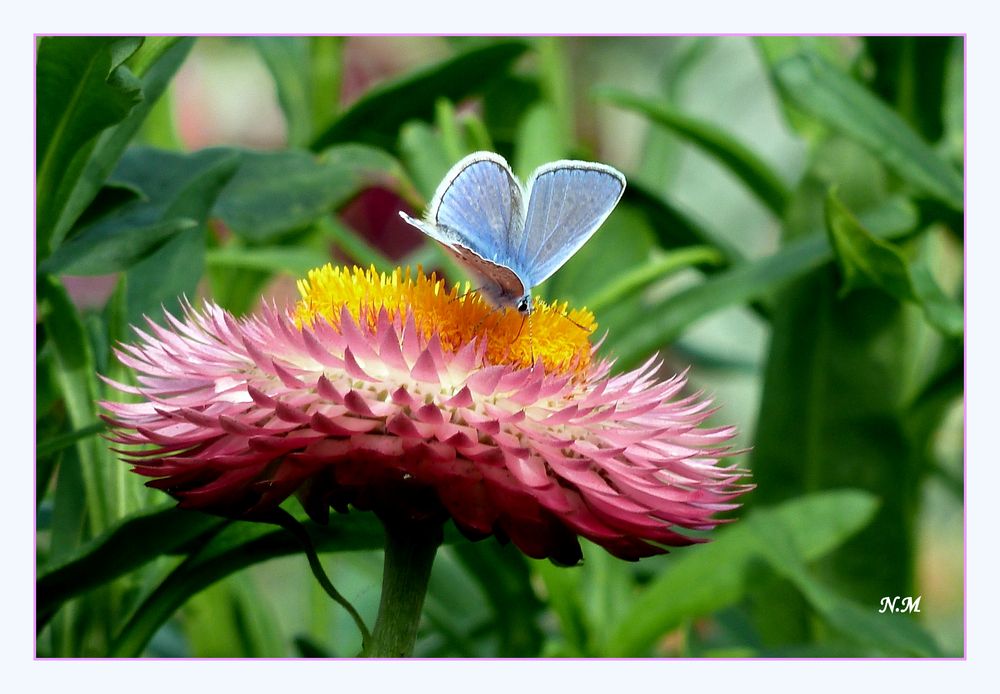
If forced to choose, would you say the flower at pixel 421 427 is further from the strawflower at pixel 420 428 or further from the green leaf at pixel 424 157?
the green leaf at pixel 424 157

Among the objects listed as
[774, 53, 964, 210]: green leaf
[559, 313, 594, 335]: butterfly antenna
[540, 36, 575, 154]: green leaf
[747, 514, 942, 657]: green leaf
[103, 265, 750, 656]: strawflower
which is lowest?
[747, 514, 942, 657]: green leaf

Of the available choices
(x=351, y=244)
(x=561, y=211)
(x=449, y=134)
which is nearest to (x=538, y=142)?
(x=449, y=134)

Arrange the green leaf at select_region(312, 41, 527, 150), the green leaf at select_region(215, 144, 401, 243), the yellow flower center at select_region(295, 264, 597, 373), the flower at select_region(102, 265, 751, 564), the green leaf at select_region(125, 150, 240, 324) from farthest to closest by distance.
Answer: the green leaf at select_region(312, 41, 527, 150)
the green leaf at select_region(215, 144, 401, 243)
the green leaf at select_region(125, 150, 240, 324)
the yellow flower center at select_region(295, 264, 597, 373)
the flower at select_region(102, 265, 751, 564)

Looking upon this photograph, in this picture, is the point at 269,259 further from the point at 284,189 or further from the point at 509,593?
the point at 509,593

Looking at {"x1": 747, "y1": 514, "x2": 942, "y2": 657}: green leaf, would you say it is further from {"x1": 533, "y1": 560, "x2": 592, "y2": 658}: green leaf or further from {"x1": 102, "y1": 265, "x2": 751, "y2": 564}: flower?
{"x1": 102, "y1": 265, "x2": 751, "y2": 564}: flower

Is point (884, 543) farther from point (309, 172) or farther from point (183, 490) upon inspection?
Result: point (183, 490)

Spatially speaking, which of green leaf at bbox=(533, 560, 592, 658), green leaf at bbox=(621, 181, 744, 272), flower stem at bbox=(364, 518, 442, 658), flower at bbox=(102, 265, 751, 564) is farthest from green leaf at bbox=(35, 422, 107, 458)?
green leaf at bbox=(621, 181, 744, 272)

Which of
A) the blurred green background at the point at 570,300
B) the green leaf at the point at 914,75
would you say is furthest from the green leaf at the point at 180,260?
the green leaf at the point at 914,75
